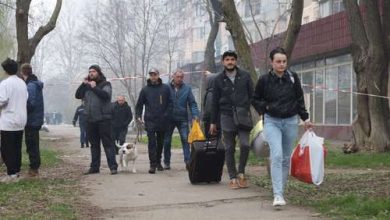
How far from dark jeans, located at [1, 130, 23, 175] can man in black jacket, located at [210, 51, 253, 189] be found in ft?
9.68

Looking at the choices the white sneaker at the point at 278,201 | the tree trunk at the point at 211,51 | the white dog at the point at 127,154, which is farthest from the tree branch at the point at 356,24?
the tree trunk at the point at 211,51

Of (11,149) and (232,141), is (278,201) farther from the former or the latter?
(11,149)

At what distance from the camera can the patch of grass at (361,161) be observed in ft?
43.3

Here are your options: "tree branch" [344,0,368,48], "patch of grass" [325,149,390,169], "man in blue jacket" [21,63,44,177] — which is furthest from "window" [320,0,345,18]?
"man in blue jacket" [21,63,44,177]

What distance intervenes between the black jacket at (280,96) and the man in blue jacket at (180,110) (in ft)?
15.0

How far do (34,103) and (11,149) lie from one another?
2.99 feet

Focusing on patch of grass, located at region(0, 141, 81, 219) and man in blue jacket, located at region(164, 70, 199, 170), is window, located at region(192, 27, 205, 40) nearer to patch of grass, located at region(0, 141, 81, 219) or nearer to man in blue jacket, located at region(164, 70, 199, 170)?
man in blue jacket, located at region(164, 70, 199, 170)

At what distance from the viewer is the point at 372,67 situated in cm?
1570

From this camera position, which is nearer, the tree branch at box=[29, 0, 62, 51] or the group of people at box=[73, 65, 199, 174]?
the group of people at box=[73, 65, 199, 174]

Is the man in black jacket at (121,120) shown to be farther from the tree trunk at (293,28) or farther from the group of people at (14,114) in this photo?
the group of people at (14,114)

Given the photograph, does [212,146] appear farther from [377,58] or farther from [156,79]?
[377,58]

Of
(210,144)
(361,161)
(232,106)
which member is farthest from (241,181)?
(361,161)

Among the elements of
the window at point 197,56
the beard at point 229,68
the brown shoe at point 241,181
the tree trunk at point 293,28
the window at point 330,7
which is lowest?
the brown shoe at point 241,181

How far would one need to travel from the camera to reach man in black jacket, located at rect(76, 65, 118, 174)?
11492 mm
